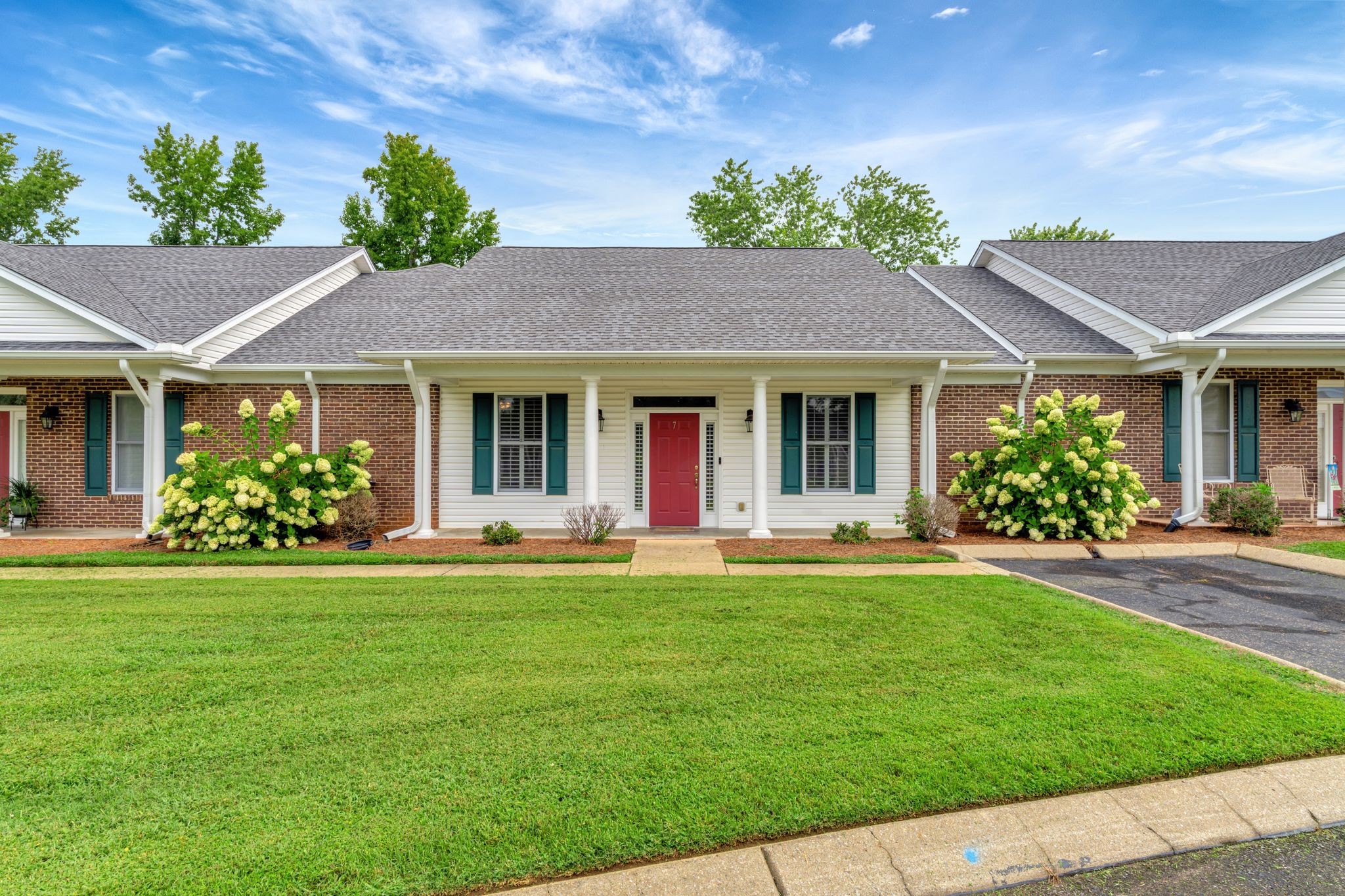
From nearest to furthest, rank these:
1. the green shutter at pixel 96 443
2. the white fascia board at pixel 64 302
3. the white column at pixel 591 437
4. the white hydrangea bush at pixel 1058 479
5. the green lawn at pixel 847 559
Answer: the green lawn at pixel 847 559, the white hydrangea bush at pixel 1058 479, the white fascia board at pixel 64 302, the white column at pixel 591 437, the green shutter at pixel 96 443

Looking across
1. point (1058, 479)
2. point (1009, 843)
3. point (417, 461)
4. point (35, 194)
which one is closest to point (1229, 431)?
point (1058, 479)

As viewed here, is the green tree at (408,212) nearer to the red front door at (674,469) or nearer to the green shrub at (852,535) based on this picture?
the red front door at (674,469)

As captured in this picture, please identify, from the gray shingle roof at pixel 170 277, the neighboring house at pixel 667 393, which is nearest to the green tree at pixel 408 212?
the gray shingle roof at pixel 170 277

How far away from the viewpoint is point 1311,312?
412 inches

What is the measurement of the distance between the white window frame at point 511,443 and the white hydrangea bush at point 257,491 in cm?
206

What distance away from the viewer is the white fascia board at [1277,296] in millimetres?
10148

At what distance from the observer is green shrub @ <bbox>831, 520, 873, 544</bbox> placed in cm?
966

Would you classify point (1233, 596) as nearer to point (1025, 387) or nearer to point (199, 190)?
point (1025, 387)

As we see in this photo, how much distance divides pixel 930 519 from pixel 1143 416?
5.02 meters

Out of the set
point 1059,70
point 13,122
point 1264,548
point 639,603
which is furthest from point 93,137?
point 1264,548

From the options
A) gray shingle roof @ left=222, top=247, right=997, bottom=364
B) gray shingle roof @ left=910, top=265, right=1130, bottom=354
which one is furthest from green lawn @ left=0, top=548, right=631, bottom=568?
gray shingle roof @ left=910, top=265, right=1130, bottom=354

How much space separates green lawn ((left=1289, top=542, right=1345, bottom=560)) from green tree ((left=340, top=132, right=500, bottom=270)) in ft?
88.9

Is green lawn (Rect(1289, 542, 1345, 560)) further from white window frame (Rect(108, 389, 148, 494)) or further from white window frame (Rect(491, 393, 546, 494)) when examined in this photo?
white window frame (Rect(108, 389, 148, 494))

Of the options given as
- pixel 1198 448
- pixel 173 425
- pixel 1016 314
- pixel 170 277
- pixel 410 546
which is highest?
pixel 170 277
